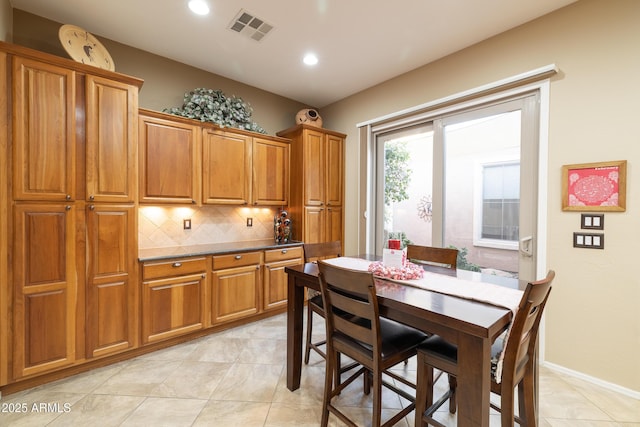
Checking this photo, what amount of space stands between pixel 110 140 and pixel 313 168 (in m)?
2.16

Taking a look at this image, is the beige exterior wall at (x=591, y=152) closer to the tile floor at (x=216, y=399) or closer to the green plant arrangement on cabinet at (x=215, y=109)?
the tile floor at (x=216, y=399)

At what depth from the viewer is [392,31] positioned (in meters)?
2.51

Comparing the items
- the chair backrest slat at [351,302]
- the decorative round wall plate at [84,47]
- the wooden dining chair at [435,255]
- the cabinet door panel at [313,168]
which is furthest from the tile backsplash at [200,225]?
the chair backrest slat at [351,302]

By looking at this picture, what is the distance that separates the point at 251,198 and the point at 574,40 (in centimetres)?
331

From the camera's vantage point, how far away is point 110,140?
2256 millimetres

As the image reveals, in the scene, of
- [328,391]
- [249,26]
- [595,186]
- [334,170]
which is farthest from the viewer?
[334,170]

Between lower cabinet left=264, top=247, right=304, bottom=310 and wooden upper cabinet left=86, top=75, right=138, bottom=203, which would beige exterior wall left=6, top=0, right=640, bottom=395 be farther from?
lower cabinet left=264, top=247, right=304, bottom=310

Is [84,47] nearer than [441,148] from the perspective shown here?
Yes

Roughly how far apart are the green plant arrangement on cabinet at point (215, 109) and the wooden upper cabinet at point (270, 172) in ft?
0.95

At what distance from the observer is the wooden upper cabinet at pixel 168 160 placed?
8.55 feet

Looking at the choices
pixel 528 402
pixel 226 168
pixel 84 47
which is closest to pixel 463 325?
pixel 528 402

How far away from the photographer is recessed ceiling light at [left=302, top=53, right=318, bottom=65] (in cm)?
293

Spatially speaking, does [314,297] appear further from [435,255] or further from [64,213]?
[64,213]

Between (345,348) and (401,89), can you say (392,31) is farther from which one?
(345,348)
